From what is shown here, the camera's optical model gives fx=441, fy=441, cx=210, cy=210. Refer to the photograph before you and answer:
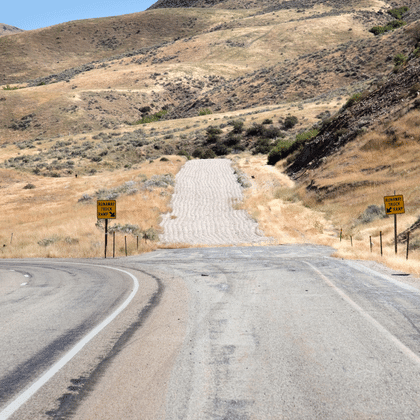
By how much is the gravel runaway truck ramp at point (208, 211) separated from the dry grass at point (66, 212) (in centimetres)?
157

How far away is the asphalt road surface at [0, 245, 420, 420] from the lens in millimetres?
4152

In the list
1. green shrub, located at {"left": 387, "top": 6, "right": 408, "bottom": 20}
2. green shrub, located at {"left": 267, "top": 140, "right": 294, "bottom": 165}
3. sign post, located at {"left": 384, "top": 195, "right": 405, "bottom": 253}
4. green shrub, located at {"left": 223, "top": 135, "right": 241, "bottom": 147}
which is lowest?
sign post, located at {"left": 384, "top": 195, "right": 405, "bottom": 253}

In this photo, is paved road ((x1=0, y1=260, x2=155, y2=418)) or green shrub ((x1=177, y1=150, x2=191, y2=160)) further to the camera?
green shrub ((x1=177, y1=150, x2=191, y2=160))

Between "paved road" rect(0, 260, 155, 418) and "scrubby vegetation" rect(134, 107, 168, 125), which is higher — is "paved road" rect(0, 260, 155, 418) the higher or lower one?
the lower one

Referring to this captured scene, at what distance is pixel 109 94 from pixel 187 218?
258 ft

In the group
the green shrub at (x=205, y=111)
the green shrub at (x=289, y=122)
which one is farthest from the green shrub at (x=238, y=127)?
the green shrub at (x=205, y=111)

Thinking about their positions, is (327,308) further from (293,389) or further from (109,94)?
(109,94)

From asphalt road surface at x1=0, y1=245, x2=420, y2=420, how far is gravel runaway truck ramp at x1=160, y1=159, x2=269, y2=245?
1948 centimetres

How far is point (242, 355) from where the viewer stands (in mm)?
5594

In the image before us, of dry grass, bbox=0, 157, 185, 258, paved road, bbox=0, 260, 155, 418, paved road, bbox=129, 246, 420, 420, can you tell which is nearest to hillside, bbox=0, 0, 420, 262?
dry grass, bbox=0, 157, 185, 258

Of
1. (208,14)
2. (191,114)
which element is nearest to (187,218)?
(191,114)

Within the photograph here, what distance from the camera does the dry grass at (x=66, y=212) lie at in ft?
88.6

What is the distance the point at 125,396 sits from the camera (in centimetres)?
441

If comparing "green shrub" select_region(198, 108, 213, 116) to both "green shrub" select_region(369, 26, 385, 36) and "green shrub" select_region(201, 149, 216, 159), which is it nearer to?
"green shrub" select_region(201, 149, 216, 159)
